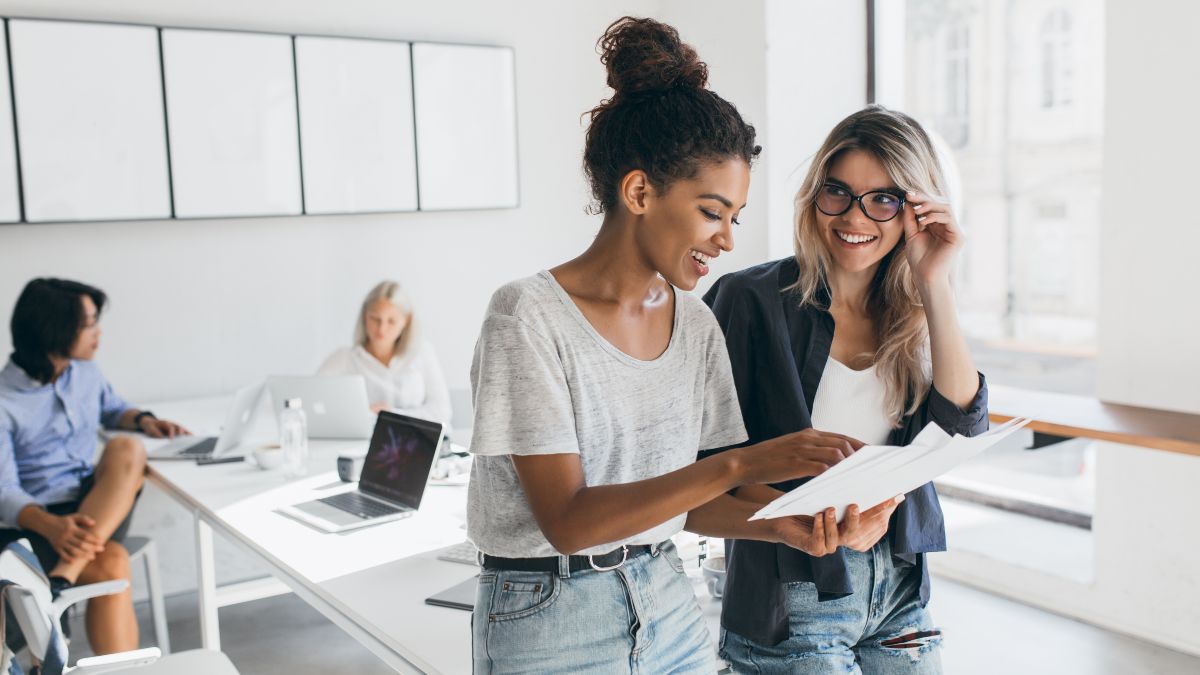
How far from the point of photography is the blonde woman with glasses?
154 cm

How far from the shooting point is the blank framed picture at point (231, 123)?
412 cm

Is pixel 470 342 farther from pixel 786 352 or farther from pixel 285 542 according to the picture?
pixel 786 352

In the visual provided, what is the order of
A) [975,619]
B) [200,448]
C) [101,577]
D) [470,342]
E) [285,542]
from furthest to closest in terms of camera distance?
[470,342]
[975,619]
[200,448]
[101,577]
[285,542]

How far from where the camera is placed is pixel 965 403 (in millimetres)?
1625

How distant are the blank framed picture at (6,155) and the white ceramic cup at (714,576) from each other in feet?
9.99

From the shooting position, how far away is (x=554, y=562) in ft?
3.99

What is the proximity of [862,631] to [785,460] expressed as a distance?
520 millimetres

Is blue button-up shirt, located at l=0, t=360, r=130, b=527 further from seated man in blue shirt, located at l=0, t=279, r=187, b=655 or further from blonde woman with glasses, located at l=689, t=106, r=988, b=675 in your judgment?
blonde woman with glasses, located at l=689, t=106, r=988, b=675

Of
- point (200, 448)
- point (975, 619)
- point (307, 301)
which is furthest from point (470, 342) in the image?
point (975, 619)

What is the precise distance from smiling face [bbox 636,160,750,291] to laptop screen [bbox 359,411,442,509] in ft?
4.88

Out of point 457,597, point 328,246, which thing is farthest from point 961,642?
point 328,246

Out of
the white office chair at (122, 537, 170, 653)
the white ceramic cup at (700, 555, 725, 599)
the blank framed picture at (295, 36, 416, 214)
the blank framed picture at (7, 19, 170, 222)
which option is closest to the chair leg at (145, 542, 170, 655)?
the white office chair at (122, 537, 170, 653)

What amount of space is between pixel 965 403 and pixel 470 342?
3522mm

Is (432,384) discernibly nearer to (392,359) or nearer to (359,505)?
(392,359)
